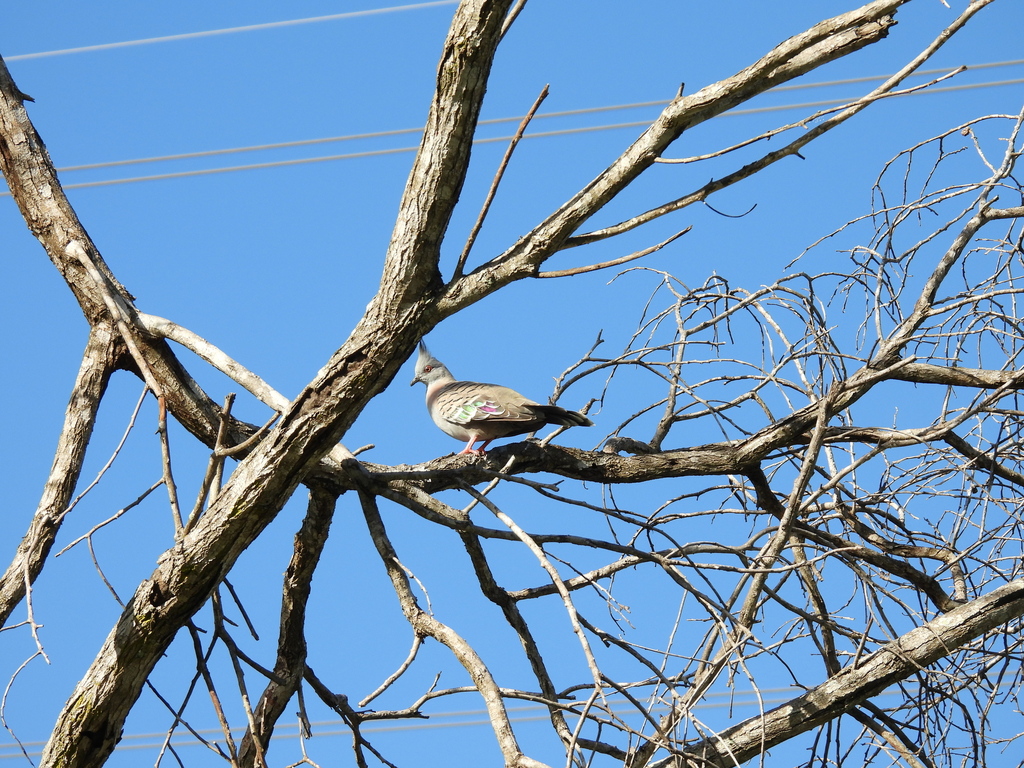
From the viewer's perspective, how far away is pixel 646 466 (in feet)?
9.22

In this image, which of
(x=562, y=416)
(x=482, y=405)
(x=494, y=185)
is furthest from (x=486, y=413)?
(x=494, y=185)

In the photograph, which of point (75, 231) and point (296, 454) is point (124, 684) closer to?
point (296, 454)

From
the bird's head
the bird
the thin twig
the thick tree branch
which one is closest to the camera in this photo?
the thin twig

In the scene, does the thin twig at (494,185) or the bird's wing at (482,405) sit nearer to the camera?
the thin twig at (494,185)

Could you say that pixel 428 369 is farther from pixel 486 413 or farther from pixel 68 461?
pixel 68 461

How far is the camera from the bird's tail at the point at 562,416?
3.01 metres

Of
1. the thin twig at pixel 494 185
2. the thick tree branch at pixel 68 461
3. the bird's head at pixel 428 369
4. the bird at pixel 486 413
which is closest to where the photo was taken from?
the thin twig at pixel 494 185

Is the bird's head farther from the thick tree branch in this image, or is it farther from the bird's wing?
the thick tree branch

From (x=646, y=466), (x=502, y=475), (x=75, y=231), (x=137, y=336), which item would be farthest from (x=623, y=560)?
(x=75, y=231)

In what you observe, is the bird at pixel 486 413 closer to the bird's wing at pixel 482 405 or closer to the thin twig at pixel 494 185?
the bird's wing at pixel 482 405

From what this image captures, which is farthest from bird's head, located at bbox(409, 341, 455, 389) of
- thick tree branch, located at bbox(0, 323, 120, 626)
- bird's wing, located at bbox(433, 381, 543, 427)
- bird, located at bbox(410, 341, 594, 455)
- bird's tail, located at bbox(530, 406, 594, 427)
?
thick tree branch, located at bbox(0, 323, 120, 626)

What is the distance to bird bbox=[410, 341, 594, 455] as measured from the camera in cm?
307

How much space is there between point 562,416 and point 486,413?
272 millimetres

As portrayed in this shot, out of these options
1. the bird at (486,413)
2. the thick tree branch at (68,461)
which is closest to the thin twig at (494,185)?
the bird at (486,413)
